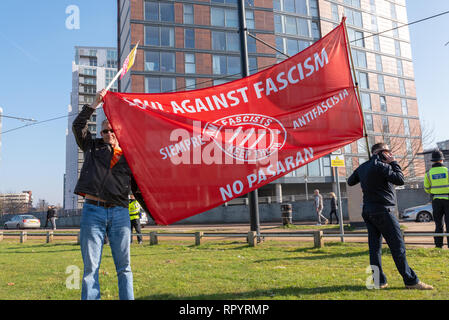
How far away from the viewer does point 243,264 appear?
7.20 m

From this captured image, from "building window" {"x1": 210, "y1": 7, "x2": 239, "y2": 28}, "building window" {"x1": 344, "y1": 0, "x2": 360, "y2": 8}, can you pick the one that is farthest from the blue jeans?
"building window" {"x1": 344, "y1": 0, "x2": 360, "y2": 8}

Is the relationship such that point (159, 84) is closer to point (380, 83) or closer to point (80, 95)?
point (380, 83)

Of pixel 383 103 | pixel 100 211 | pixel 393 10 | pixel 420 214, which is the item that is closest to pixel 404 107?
pixel 383 103

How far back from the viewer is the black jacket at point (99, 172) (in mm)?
3787

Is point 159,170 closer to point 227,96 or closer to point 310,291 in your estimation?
point 227,96

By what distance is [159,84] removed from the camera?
129 feet

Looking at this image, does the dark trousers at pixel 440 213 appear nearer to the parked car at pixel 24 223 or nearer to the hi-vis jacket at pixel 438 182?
the hi-vis jacket at pixel 438 182

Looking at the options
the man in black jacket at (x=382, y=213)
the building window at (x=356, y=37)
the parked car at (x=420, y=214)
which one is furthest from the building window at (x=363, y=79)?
the man in black jacket at (x=382, y=213)

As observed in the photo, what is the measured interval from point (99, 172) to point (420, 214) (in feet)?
62.4

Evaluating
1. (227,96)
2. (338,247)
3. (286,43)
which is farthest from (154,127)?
(286,43)

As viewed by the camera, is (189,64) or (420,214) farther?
Answer: (189,64)

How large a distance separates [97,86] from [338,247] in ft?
361

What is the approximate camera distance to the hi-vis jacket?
8039 millimetres

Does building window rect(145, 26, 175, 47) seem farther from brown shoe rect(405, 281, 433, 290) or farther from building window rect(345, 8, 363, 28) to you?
brown shoe rect(405, 281, 433, 290)
